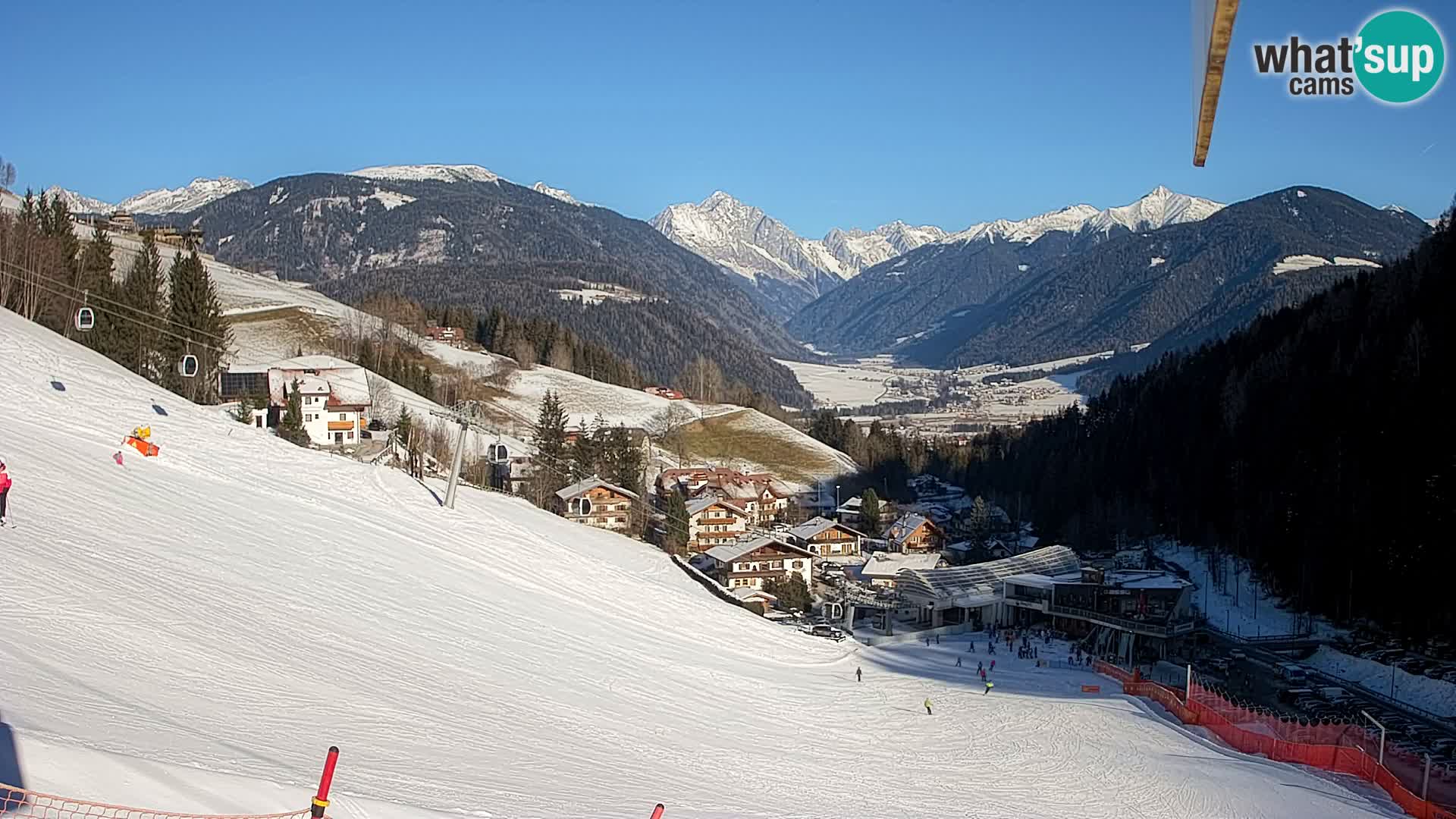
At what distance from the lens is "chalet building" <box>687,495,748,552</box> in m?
67.1

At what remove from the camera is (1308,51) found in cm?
381

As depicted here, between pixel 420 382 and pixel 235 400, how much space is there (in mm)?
29553

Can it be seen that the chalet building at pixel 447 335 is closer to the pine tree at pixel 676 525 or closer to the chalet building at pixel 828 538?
the pine tree at pixel 676 525

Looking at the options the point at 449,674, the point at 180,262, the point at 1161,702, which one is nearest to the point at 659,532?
the point at 180,262

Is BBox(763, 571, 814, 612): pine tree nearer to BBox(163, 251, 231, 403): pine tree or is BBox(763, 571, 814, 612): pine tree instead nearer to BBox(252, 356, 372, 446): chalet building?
BBox(252, 356, 372, 446): chalet building

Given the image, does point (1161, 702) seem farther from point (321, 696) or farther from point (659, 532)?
point (659, 532)

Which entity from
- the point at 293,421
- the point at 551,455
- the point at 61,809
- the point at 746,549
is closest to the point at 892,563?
the point at 746,549

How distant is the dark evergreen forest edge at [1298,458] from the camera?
1783 inches

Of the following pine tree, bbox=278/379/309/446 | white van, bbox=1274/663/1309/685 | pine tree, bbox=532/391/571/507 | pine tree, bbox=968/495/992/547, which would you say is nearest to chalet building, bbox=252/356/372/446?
pine tree, bbox=278/379/309/446

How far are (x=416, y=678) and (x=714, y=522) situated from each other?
169ft

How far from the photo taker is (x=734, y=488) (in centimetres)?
7788

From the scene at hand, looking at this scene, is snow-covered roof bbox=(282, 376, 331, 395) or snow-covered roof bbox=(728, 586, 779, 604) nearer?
snow-covered roof bbox=(728, 586, 779, 604)

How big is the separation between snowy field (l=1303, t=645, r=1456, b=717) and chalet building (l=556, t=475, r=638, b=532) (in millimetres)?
32473

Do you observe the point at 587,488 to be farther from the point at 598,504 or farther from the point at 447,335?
the point at 447,335
